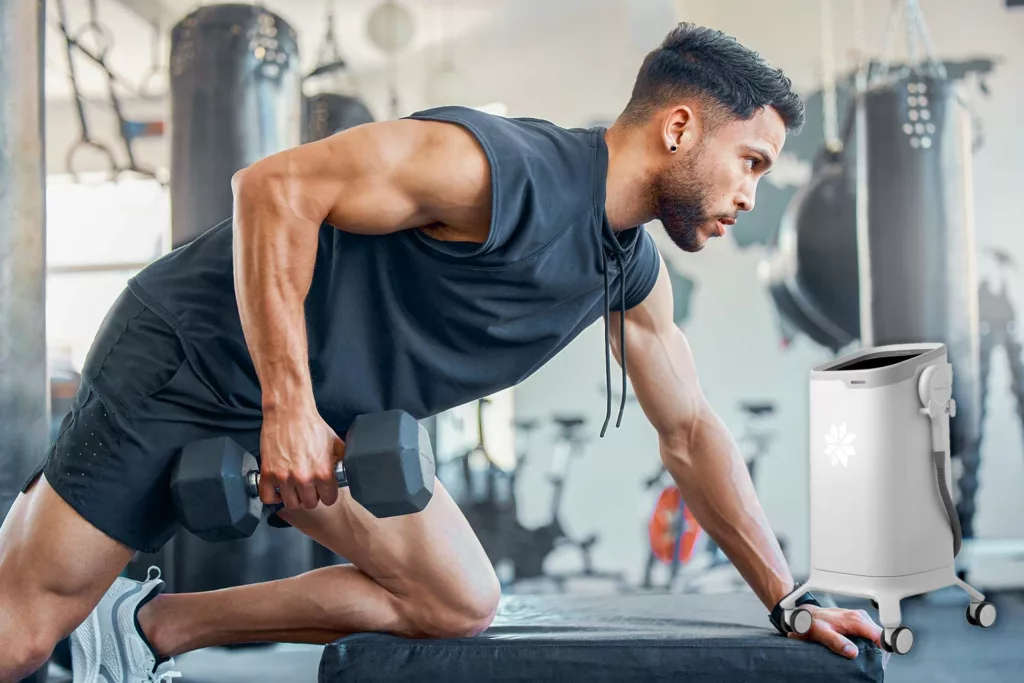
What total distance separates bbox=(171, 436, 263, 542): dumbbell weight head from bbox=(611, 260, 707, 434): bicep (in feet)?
2.58

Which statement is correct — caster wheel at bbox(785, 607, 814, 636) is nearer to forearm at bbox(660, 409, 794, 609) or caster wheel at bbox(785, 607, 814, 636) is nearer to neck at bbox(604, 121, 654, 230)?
forearm at bbox(660, 409, 794, 609)

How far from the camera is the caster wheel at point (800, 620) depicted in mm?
1540

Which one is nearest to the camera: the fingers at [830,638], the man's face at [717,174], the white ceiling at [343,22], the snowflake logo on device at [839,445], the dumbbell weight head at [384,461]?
the dumbbell weight head at [384,461]

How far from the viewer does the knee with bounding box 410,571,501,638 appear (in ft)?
5.56

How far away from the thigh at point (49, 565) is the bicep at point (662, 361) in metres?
0.99

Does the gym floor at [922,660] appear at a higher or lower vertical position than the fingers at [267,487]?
lower

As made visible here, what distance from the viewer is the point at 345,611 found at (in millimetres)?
1770

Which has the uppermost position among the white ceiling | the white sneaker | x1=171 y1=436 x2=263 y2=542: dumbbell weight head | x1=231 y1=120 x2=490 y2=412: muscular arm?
the white ceiling

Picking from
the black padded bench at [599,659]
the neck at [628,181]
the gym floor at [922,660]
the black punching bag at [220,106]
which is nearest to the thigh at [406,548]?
the black padded bench at [599,659]

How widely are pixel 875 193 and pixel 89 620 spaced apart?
2.84 meters

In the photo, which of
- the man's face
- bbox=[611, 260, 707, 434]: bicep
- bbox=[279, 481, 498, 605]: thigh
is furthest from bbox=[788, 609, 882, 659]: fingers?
the man's face

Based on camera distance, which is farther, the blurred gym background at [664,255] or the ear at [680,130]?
the blurred gym background at [664,255]

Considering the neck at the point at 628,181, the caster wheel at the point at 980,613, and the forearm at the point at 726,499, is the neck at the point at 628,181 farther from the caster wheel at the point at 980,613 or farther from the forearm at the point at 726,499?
the caster wheel at the point at 980,613

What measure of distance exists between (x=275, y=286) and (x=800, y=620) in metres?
0.99
